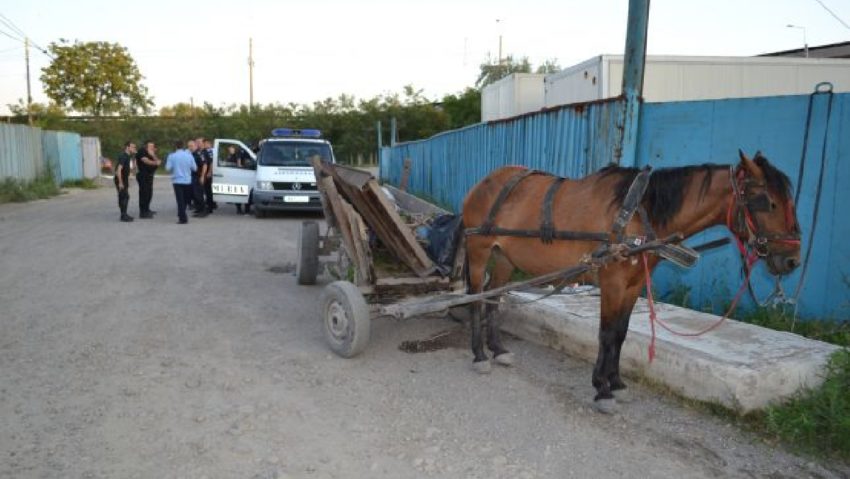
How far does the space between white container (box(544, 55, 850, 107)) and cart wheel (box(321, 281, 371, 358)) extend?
6.84 m

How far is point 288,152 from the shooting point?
16.0 m

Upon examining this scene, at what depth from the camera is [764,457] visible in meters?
3.63

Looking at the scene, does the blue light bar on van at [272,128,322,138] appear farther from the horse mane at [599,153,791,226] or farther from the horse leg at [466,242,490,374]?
the horse mane at [599,153,791,226]

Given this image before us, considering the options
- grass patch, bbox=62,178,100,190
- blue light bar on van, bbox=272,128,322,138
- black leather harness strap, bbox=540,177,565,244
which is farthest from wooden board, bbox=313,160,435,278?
grass patch, bbox=62,178,100,190

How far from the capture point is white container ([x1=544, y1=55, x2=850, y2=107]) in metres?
11.0

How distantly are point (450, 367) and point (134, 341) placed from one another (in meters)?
Result: 2.82

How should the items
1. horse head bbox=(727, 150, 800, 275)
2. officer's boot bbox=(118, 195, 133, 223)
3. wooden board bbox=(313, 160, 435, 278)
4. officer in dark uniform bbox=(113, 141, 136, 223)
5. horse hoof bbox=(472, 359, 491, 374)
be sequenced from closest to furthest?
horse head bbox=(727, 150, 800, 275) → horse hoof bbox=(472, 359, 491, 374) → wooden board bbox=(313, 160, 435, 278) → officer in dark uniform bbox=(113, 141, 136, 223) → officer's boot bbox=(118, 195, 133, 223)

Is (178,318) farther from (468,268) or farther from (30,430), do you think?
(468,268)

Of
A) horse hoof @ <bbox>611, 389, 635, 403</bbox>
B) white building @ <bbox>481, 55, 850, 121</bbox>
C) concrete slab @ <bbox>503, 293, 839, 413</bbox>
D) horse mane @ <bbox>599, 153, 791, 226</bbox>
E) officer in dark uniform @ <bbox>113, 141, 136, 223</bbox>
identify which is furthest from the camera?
officer in dark uniform @ <bbox>113, 141, 136, 223</bbox>

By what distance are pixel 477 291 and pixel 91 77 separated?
44.2 metres

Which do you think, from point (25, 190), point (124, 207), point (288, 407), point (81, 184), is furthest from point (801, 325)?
point (81, 184)

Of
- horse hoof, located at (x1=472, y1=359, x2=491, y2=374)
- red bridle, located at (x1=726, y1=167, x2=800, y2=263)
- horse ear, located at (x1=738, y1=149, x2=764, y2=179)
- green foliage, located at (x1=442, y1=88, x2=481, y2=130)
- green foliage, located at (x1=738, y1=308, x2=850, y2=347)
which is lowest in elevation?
horse hoof, located at (x1=472, y1=359, x2=491, y2=374)

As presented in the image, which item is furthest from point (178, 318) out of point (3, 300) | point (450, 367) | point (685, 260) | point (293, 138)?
point (293, 138)

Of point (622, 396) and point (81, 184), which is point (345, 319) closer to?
point (622, 396)
